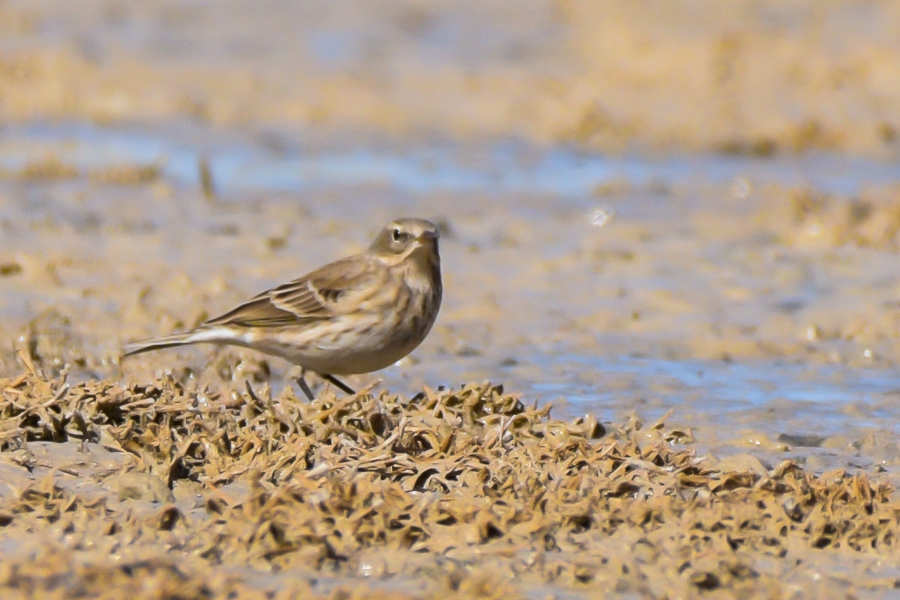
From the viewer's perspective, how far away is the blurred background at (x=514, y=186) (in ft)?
29.7

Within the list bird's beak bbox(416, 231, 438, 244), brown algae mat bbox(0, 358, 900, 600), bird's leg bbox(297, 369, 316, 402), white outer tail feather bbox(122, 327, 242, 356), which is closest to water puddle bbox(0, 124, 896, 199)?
white outer tail feather bbox(122, 327, 242, 356)

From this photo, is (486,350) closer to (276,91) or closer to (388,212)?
(388,212)

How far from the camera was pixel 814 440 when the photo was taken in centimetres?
740

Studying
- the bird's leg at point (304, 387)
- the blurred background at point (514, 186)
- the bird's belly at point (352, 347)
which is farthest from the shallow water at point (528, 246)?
the bird's belly at point (352, 347)

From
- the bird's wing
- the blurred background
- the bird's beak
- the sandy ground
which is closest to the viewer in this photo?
the sandy ground

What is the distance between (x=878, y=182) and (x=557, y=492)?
11961mm

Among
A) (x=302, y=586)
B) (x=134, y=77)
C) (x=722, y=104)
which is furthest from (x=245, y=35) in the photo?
(x=302, y=586)

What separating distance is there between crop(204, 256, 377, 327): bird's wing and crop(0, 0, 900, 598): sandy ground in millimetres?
404

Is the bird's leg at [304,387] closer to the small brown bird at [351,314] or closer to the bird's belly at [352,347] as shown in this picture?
the small brown bird at [351,314]

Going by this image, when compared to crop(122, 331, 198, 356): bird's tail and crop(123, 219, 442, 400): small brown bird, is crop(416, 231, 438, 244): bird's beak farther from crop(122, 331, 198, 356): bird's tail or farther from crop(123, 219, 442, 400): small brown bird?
crop(122, 331, 198, 356): bird's tail

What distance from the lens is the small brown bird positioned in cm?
731

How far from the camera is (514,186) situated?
54.2 ft

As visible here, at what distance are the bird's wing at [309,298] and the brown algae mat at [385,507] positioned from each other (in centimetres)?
54

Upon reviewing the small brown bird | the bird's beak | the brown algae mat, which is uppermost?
the bird's beak
